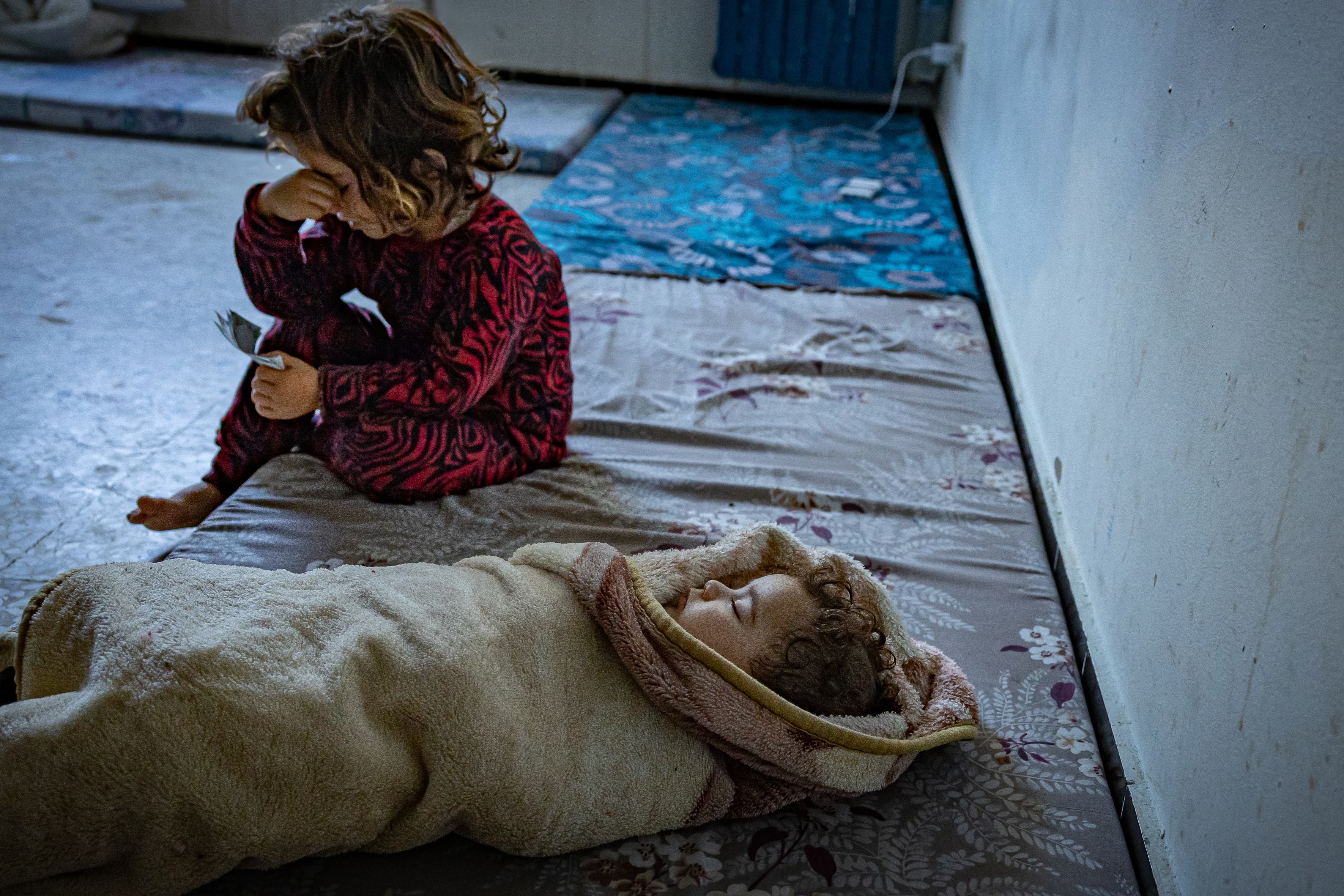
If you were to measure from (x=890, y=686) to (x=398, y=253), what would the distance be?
0.82 m

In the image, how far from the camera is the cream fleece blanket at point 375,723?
0.78m

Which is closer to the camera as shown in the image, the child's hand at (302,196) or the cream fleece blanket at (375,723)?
the cream fleece blanket at (375,723)

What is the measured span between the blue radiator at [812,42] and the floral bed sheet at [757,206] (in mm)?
265

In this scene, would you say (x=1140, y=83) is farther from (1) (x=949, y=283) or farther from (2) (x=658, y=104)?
(2) (x=658, y=104)

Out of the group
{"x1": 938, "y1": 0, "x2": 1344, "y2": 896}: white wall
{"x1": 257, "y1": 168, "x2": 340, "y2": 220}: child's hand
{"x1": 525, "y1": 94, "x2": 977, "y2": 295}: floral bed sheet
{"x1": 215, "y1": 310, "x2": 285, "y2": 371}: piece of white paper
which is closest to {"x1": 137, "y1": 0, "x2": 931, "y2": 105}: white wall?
{"x1": 525, "y1": 94, "x2": 977, "y2": 295}: floral bed sheet

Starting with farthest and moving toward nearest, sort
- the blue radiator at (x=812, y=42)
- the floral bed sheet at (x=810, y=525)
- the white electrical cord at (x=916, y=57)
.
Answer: the blue radiator at (x=812, y=42) → the white electrical cord at (x=916, y=57) → the floral bed sheet at (x=810, y=525)

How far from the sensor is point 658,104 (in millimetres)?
4102

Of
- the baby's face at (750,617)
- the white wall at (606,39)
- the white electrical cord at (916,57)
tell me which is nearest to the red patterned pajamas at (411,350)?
the baby's face at (750,617)

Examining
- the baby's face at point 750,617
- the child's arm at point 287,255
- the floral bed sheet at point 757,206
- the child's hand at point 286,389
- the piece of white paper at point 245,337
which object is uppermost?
the child's arm at point 287,255

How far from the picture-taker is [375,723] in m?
0.86

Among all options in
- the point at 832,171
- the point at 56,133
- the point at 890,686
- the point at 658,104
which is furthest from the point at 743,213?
the point at 56,133

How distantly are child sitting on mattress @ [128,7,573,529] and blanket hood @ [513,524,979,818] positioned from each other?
0.39m

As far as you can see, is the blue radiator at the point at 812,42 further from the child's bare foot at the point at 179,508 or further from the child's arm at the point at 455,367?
the child's bare foot at the point at 179,508

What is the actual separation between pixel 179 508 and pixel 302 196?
1.58ft
